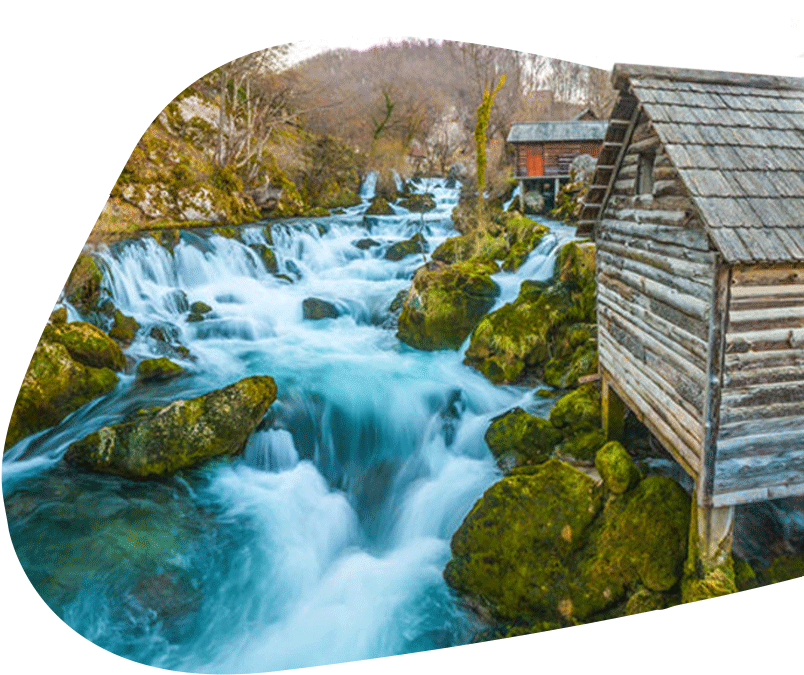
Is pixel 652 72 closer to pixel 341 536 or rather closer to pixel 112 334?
pixel 341 536

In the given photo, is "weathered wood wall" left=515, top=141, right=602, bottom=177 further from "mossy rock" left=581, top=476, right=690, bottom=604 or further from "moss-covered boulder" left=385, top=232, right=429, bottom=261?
"mossy rock" left=581, top=476, right=690, bottom=604

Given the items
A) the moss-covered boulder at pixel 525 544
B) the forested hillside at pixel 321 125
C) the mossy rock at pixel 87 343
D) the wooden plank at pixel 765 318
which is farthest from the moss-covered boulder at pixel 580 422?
the mossy rock at pixel 87 343

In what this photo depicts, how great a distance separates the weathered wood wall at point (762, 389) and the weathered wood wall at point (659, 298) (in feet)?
0.65

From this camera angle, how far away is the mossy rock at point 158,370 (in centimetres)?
599

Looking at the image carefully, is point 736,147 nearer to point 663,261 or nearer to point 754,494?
point 663,261

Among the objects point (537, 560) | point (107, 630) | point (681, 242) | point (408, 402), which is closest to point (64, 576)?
point (107, 630)

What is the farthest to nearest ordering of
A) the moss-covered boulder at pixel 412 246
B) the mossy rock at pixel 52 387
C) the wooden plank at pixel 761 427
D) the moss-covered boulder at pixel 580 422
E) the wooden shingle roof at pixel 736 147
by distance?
1. the moss-covered boulder at pixel 412 246
2. the moss-covered boulder at pixel 580 422
3. the mossy rock at pixel 52 387
4. the wooden plank at pixel 761 427
5. the wooden shingle roof at pixel 736 147

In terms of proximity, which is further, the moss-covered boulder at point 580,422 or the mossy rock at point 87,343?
the moss-covered boulder at point 580,422

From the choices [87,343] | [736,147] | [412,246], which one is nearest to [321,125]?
[412,246]

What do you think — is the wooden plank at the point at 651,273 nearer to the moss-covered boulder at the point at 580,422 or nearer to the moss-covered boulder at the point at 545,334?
the moss-covered boulder at the point at 545,334

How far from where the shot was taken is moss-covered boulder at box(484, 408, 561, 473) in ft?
19.7

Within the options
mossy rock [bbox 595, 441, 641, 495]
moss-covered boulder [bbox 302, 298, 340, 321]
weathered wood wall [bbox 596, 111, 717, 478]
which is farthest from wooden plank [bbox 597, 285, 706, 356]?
moss-covered boulder [bbox 302, 298, 340, 321]

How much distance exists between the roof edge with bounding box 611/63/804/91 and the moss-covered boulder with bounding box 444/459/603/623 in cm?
396

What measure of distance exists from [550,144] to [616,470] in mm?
4574
